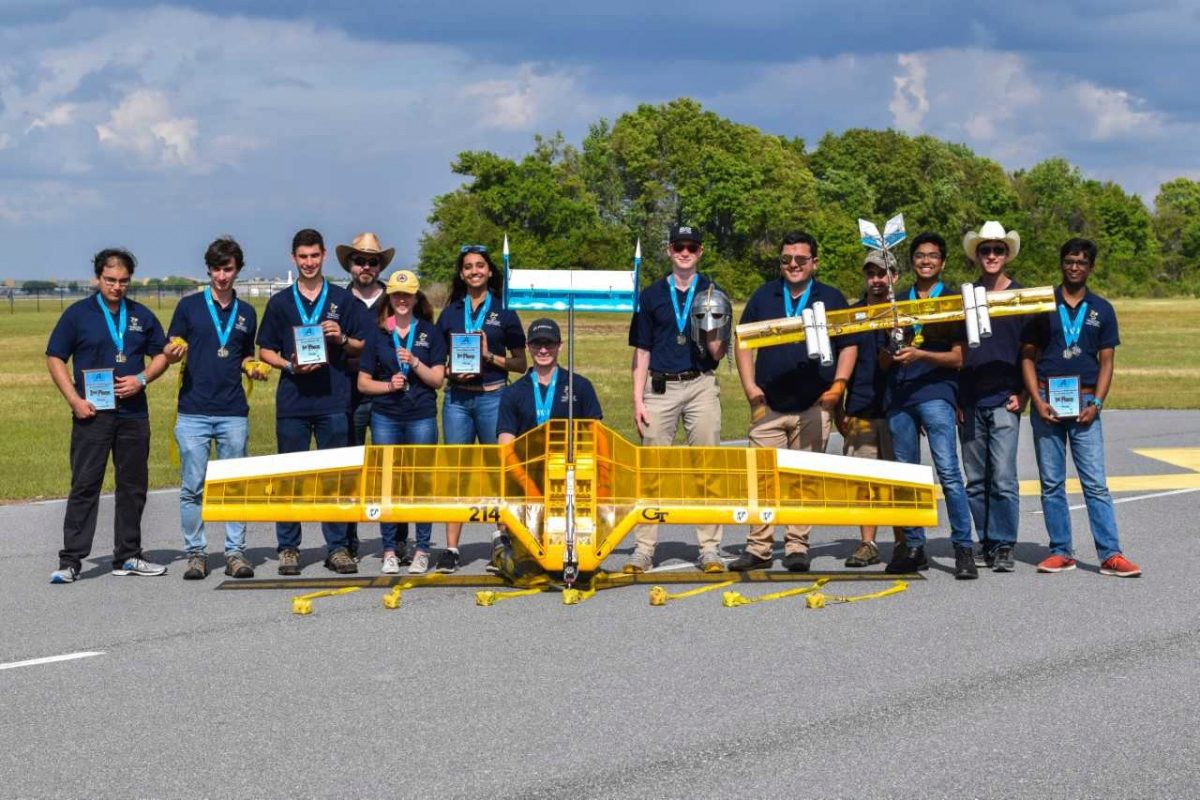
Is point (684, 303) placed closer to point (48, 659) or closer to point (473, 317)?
point (473, 317)

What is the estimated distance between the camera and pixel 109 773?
5.34m

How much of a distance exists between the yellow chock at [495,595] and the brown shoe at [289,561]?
1.54 metres

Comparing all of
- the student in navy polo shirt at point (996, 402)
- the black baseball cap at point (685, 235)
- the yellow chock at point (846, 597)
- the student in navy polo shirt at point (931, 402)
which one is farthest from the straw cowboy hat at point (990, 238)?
the yellow chock at point (846, 597)

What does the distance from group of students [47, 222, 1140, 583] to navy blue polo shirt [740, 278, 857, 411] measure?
0.05 ft

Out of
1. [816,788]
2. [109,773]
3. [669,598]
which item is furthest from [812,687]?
[109,773]

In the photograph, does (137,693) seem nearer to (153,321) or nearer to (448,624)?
(448,624)

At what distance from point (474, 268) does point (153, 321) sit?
2241mm

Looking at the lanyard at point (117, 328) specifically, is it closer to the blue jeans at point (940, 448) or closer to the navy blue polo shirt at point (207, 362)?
the navy blue polo shirt at point (207, 362)

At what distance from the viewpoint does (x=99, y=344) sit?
9.27 m

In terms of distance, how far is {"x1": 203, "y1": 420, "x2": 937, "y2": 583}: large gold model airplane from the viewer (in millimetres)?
8625

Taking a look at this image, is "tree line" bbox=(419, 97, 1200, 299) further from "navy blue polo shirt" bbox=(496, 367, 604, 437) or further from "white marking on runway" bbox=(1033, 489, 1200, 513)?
"navy blue polo shirt" bbox=(496, 367, 604, 437)

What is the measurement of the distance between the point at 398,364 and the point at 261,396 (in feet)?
68.0

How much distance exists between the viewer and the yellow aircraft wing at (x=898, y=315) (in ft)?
28.9

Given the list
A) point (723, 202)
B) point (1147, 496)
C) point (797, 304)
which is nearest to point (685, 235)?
point (797, 304)
